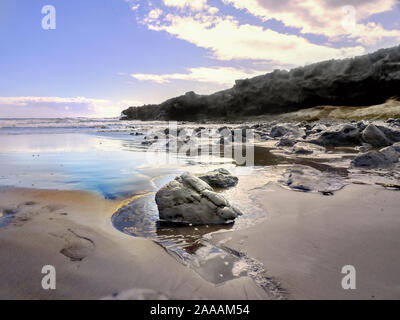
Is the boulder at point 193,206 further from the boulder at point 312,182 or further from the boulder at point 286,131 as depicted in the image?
the boulder at point 286,131

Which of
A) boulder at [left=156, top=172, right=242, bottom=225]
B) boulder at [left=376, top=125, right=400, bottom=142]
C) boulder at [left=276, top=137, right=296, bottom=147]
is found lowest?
boulder at [left=156, top=172, right=242, bottom=225]

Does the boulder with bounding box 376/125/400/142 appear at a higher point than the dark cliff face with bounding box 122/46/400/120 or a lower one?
lower

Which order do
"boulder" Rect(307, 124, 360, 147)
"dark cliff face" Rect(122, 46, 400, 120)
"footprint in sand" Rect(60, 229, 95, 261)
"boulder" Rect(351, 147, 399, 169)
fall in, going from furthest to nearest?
"dark cliff face" Rect(122, 46, 400, 120) → "boulder" Rect(307, 124, 360, 147) → "boulder" Rect(351, 147, 399, 169) → "footprint in sand" Rect(60, 229, 95, 261)

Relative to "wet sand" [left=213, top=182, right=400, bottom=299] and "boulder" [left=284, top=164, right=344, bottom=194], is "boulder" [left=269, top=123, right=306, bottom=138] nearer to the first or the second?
"boulder" [left=284, top=164, right=344, bottom=194]

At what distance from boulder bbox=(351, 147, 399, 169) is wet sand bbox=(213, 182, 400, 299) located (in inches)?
78.9

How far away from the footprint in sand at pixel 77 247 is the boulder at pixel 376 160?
534cm

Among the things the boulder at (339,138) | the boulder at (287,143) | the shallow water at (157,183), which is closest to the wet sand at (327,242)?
the shallow water at (157,183)

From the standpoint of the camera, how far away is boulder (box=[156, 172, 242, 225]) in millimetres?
3012

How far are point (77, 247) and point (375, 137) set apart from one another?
31.6 ft

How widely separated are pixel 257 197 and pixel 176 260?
194 cm

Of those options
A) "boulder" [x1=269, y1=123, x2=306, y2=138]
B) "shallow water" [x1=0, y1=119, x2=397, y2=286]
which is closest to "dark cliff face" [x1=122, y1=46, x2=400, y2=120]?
"boulder" [x1=269, y1=123, x2=306, y2=138]

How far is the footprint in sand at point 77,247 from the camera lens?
222 cm

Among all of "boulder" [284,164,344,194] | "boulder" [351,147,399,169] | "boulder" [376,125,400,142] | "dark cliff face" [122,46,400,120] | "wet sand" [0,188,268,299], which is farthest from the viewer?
"dark cliff face" [122,46,400,120]
